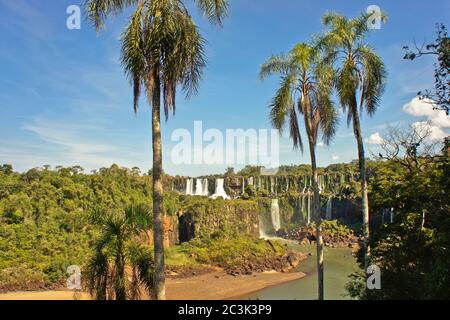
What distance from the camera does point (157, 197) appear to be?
6664 mm

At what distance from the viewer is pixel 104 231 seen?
9.50 meters

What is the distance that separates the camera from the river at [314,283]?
107ft

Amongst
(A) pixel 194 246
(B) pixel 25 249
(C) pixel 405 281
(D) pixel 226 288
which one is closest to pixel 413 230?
(C) pixel 405 281

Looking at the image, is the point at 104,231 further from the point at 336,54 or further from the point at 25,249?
the point at 25,249

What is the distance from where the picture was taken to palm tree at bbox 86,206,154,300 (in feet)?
30.5

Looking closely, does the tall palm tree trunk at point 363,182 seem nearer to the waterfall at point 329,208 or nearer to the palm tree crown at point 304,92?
the palm tree crown at point 304,92

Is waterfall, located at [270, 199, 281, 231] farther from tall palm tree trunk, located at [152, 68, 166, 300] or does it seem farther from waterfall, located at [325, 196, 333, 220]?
tall palm tree trunk, located at [152, 68, 166, 300]

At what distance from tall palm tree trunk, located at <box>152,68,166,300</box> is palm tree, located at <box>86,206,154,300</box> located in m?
2.78

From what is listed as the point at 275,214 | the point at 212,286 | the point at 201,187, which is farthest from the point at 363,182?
the point at 201,187

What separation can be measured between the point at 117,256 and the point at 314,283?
3180cm

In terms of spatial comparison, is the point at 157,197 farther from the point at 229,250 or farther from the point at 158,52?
the point at 229,250

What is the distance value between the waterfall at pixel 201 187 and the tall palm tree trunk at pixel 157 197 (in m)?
80.5

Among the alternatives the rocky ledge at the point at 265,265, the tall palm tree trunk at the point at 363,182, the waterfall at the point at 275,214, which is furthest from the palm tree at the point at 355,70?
the waterfall at the point at 275,214

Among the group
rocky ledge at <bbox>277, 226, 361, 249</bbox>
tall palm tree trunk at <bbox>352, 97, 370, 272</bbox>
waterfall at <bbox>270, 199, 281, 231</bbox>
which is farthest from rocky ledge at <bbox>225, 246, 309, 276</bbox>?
waterfall at <bbox>270, 199, 281, 231</bbox>
